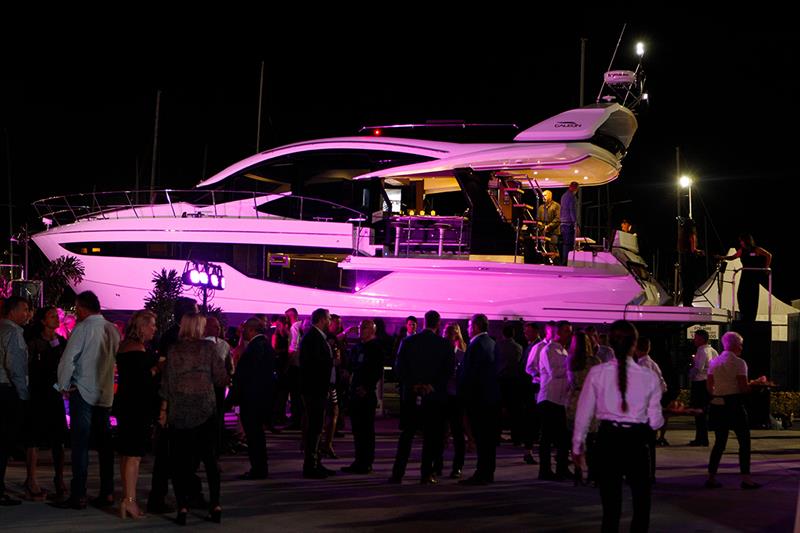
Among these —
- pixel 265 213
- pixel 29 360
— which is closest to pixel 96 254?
pixel 265 213

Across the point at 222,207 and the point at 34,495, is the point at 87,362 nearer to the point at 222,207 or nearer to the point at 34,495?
the point at 34,495

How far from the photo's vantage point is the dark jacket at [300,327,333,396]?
10.9m

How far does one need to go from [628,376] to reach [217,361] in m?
3.25

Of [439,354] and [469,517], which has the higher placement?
[439,354]

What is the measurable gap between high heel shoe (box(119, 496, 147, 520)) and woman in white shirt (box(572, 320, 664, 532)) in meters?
3.64

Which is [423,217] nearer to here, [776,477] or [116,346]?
[776,477]

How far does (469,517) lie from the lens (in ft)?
28.6

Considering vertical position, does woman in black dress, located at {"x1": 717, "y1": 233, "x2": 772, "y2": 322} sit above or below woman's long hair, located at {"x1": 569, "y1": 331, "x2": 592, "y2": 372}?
above

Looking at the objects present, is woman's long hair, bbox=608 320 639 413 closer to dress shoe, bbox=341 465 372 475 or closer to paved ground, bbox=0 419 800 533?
paved ground, bbox=0 419 800 533

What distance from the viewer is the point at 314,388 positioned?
35.7 ft

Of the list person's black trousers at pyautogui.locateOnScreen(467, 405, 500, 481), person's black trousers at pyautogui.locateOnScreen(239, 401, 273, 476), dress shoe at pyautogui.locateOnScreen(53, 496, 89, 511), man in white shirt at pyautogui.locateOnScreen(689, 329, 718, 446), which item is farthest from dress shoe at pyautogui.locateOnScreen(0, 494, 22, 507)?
man in white shirt at pyautogui.locateOnScreen(689, 329, 718, 446)

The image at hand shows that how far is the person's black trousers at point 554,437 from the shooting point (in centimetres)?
1115

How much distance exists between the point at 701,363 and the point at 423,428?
6326 mm

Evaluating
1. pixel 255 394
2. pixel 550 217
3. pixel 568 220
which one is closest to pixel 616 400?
pixel 255 394
